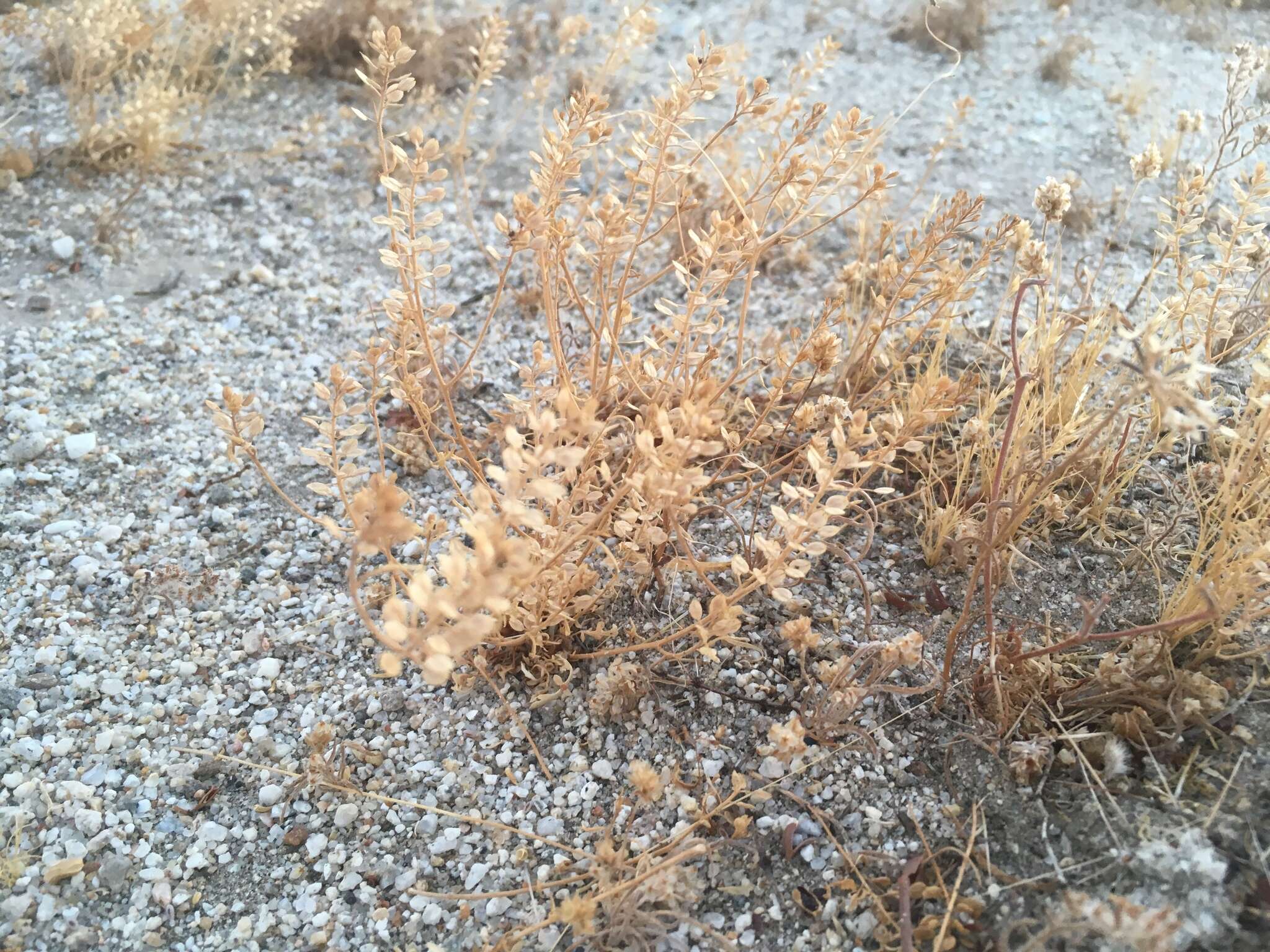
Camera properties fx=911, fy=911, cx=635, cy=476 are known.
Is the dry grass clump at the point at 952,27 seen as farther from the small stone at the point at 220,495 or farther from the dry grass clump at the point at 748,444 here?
the small stone at the point at 220,495

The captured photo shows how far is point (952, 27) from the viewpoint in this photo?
4.47 meters

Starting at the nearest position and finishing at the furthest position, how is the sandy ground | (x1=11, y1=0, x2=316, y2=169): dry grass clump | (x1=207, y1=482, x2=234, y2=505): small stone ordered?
the sandy ground
(x1=207, y1=482, x2=234, y2=505): small stone
(x1=11, y1=0, x2=316, y2=169): dry grass clump

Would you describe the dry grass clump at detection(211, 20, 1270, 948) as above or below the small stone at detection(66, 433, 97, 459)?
above

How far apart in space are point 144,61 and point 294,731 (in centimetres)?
328

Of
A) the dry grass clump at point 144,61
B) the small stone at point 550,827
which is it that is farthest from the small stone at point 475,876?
the dry grass clump at point 144,61

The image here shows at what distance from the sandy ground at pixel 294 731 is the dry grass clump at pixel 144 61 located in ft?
1.15

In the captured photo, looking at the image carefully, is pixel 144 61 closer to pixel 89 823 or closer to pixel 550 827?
pixel 89 823

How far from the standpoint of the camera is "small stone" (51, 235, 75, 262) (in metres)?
2.90

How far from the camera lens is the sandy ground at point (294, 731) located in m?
1.52

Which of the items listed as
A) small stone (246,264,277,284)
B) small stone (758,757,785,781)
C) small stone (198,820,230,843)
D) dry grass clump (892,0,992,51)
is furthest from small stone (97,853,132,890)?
dry grass clump (892,0,992,51)

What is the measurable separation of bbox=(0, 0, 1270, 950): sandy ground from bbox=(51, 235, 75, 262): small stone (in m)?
A: 0.02

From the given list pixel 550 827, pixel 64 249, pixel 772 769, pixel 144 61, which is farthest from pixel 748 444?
pixel 144 61

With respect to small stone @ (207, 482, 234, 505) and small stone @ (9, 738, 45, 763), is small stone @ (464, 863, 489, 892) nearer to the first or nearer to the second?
small stone @ (9, 738, 45, 763)

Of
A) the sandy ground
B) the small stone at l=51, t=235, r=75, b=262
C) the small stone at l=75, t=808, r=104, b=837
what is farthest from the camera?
the small stone at l=51, t=235, r=75, b=262
